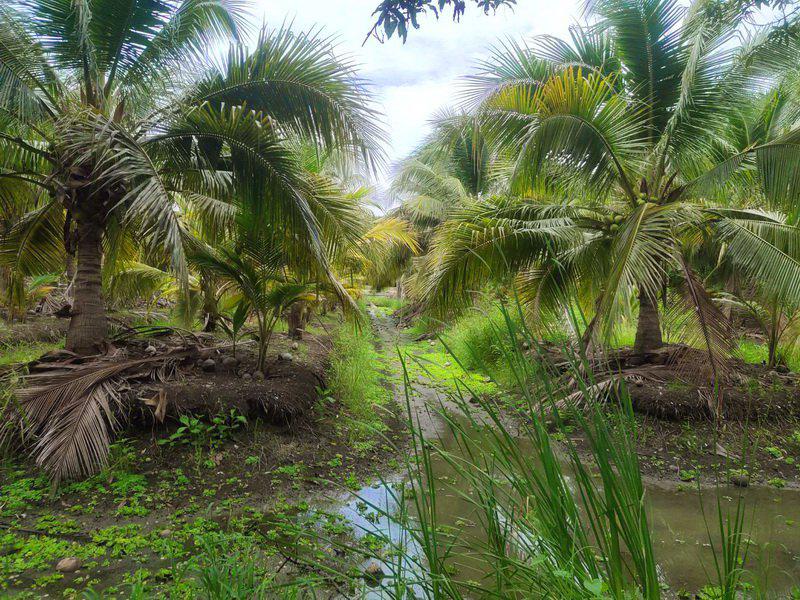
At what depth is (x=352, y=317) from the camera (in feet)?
18.1

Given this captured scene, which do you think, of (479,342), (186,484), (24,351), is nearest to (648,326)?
(479,342)

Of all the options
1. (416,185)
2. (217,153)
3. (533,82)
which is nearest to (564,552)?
(217,153)

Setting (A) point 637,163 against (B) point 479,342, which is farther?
(B) point 479,342

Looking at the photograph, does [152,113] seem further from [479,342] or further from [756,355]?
[756,355]

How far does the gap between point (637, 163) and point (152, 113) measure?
212 inches

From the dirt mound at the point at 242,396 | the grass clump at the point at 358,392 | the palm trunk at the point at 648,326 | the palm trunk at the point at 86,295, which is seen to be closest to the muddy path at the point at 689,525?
the grass clump at the point at 358,392

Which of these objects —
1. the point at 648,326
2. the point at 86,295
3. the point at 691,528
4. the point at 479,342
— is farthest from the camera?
the point at 479,342

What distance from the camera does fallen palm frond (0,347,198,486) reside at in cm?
356

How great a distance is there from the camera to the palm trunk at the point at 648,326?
20.6ft

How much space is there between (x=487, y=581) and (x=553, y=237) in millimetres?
3970

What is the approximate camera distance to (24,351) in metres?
6.38

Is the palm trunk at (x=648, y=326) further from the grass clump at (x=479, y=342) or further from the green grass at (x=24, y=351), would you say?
the green grass at (x=24, y=351)

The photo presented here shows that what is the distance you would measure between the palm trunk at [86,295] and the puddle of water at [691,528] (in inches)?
129

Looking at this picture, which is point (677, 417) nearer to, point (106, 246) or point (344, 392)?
point (344, 392)
